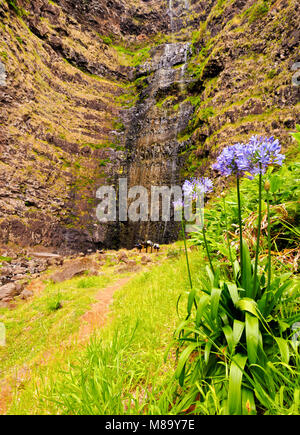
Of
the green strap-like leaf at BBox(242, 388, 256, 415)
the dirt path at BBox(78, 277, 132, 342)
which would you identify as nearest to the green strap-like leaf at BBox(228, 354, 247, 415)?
the green strap-like leaf at BBox(242, 388, 256, 415)

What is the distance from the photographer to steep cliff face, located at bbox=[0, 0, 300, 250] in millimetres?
12508

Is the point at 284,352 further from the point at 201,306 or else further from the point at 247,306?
the point at 201,306

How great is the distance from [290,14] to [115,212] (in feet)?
62.4

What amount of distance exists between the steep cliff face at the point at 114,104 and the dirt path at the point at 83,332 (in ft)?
33.6

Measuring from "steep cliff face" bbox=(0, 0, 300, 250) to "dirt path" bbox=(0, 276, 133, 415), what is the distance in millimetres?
10229

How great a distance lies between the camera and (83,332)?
3090mm

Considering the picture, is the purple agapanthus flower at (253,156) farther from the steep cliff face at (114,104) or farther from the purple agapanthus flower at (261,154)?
the steep cliff face at (114,104)

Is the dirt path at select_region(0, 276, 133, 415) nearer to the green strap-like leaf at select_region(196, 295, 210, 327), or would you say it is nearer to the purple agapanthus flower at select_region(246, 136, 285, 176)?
the green strap-like leaf at select_region(196, 295, 210, 327)

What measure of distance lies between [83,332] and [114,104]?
28.4 meters

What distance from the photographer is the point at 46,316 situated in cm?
438

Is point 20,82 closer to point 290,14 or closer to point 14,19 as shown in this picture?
point 14,19

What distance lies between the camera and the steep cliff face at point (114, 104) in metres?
12.5

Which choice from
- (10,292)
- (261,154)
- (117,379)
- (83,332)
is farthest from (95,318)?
(10,292)

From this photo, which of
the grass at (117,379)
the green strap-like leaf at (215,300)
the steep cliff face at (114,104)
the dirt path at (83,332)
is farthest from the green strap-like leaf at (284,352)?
the steep cliff face at (114,104)
